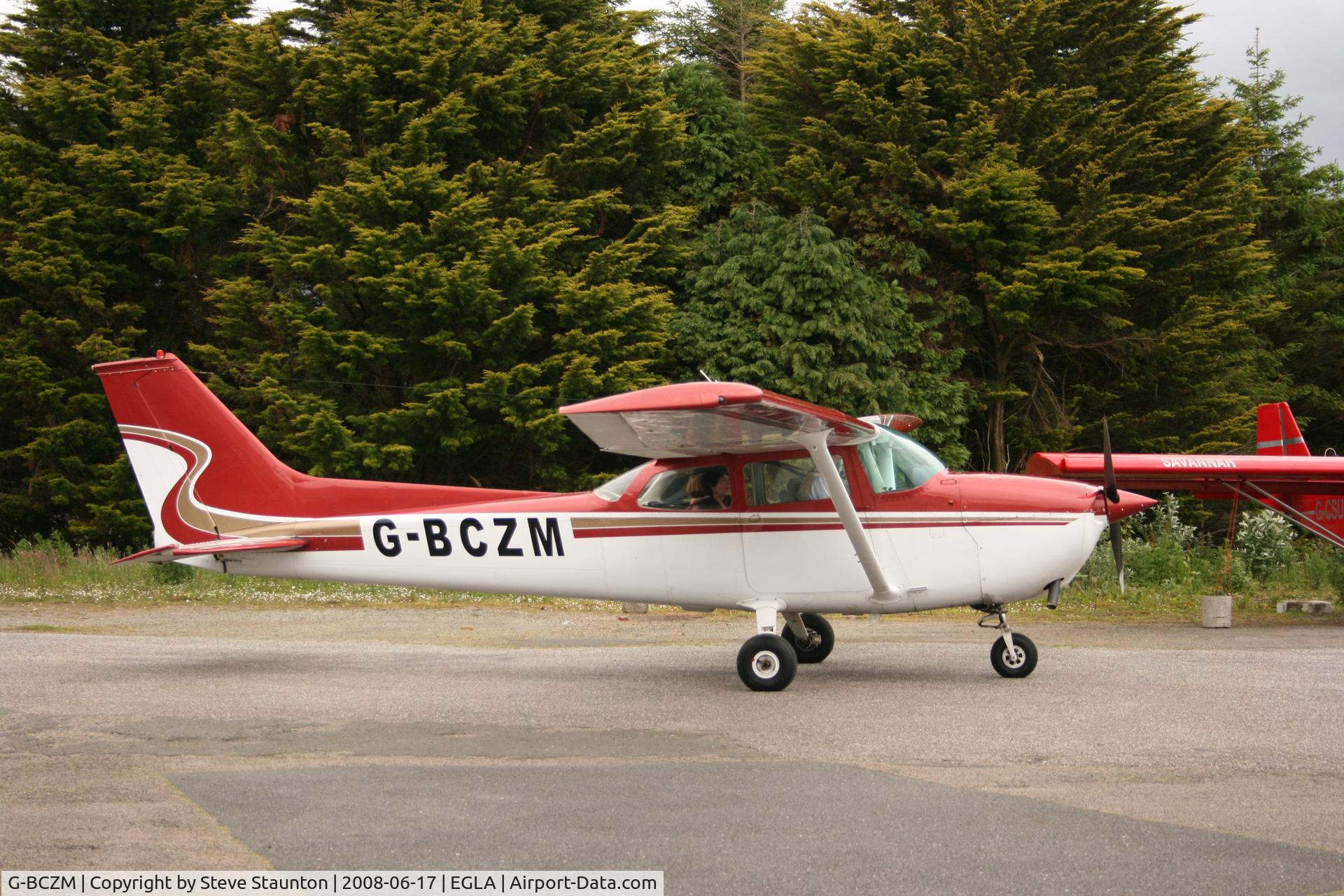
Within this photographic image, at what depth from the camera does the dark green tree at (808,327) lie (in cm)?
2633

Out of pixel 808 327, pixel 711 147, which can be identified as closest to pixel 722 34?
pixel 711 147

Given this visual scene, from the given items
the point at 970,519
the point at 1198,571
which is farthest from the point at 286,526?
the point at 1198,571

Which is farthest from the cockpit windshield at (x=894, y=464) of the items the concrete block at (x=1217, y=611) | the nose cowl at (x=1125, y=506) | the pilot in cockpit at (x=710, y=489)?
the concrete block at (x=1217, y=611)

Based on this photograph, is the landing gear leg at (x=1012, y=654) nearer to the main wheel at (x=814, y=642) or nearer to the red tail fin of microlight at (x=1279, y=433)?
the main wheel at (x=814, y=642)

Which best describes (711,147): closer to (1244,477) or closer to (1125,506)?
(1244,477)

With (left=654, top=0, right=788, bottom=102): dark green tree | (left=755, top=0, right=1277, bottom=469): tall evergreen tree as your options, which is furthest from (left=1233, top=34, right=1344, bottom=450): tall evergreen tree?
(left=654, top=0, right=788, bottom=102): dark green tree

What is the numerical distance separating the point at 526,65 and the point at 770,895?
2689 cm

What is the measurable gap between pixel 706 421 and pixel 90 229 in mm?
24724

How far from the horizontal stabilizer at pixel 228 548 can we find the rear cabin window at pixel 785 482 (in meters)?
4.01

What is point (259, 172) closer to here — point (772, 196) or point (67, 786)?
point (772, 196)

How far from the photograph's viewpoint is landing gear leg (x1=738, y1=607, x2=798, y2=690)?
955 cm

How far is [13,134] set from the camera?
29438 mm

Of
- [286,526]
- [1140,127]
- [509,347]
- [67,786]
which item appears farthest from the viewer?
[1140,127]

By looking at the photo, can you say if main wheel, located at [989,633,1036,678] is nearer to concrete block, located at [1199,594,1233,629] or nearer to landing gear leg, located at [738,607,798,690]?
landing gear leg, located at [738,607,798,690]
